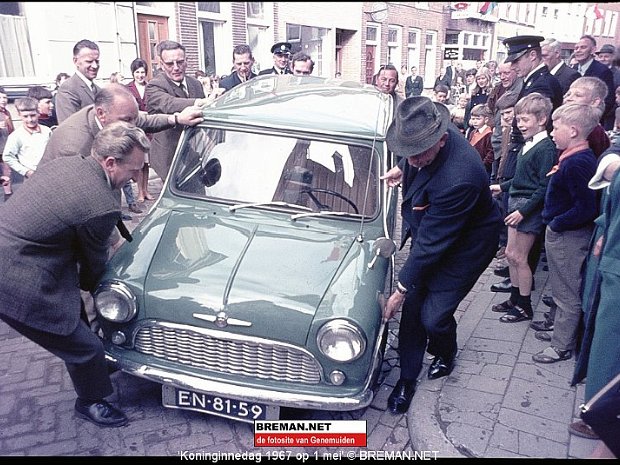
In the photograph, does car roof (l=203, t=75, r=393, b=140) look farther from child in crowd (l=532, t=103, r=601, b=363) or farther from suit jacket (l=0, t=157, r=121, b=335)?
suit jacket (l=0, t=157, r=121, b=335)

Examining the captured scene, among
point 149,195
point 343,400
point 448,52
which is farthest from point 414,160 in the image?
point 448,52

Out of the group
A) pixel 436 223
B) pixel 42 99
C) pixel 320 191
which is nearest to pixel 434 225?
pixel 436 223

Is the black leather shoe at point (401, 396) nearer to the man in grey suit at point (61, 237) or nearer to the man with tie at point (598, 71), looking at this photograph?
the man in grey suit at point (61, 237)

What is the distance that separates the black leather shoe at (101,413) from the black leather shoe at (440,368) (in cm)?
202

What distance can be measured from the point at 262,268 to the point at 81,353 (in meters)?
1.12

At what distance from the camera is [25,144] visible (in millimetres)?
5254

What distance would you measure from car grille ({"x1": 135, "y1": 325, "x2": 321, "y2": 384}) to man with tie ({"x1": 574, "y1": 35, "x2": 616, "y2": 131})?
541 cm

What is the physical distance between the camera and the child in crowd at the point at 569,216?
3.19 meters

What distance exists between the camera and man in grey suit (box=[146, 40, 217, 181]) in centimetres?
453

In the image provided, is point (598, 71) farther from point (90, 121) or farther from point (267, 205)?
point (90, 121)

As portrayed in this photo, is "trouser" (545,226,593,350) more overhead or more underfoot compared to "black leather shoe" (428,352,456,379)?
more overhead

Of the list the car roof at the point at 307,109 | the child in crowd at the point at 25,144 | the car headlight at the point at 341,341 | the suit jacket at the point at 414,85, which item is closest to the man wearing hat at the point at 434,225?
the car headlight at the point at 341,341

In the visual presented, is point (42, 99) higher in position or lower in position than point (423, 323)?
higher

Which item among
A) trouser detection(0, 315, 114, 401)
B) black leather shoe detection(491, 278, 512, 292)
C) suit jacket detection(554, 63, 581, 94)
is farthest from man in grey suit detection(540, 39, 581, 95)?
trouser detection(0, 315, 114, 401)
